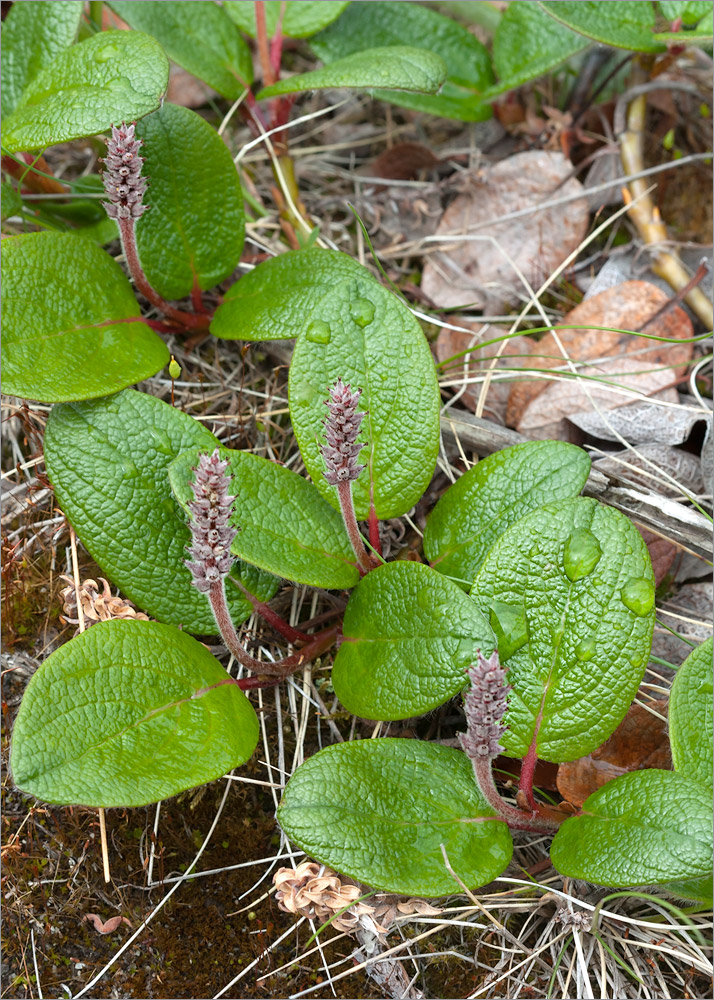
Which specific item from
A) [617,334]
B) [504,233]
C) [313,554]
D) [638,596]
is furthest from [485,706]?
[504,233]

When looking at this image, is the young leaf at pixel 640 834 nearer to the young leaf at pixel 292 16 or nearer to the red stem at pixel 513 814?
the red stem at pixel 513 814

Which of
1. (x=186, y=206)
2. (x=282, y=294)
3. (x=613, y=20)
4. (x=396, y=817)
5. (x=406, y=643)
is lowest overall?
(x=396, y=817)

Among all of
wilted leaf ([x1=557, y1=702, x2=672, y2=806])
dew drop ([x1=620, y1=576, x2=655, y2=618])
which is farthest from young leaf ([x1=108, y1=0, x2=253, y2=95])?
wilted leaf ([x1=557, y1=702, x2=672, y2=806])

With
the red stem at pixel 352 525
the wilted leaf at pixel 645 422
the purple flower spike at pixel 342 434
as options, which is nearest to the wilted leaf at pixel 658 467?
the wilted leaf at pixel 645 422

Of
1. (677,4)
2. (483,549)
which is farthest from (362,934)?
(677,4)

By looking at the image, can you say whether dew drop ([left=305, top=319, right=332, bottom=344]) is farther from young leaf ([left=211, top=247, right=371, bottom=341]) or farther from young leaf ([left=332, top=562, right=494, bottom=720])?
young leaf ([left=332, top=562, right=494, bottom=720])

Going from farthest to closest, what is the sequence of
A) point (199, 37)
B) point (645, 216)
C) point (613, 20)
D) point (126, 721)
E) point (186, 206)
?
point (645, 216) < point (199, 37) < point (613, 20) < point (186, 206) < point (126, 721)

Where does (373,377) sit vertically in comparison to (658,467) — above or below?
above

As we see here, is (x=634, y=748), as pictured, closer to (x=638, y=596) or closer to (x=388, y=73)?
(x=638, y=596)
